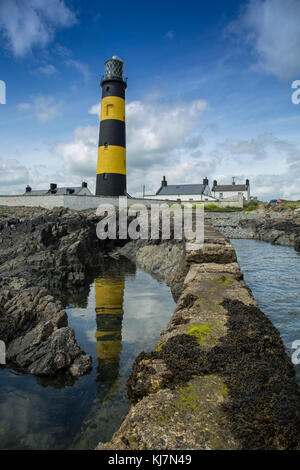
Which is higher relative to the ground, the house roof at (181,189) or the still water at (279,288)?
the house roof at (181,189)

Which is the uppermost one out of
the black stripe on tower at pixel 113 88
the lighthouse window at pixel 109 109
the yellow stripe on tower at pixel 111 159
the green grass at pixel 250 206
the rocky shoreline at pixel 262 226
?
the black stripe on tower at pixel 113 88

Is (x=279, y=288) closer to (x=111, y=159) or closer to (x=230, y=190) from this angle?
(x=111, y=159)

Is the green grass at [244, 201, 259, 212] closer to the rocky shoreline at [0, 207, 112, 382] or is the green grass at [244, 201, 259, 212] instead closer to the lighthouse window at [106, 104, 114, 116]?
the lighthouse window at [106, 104, 114, 116]

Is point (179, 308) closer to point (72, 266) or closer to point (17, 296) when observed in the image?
point (17, 296)

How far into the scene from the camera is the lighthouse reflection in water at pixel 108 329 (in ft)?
18.2

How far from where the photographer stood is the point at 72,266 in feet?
45.0

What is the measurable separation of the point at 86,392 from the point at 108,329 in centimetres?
275

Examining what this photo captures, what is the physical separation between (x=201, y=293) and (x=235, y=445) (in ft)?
13.5

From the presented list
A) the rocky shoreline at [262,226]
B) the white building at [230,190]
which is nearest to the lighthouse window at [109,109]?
the rocky shoreline at [262,226]

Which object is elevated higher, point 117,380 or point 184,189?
A: point 184,189

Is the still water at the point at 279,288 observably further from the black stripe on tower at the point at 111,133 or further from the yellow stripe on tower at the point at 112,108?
the yellow stripe on tower at the point at 112,108

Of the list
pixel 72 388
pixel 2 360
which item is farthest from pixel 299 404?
pixel 2 360
